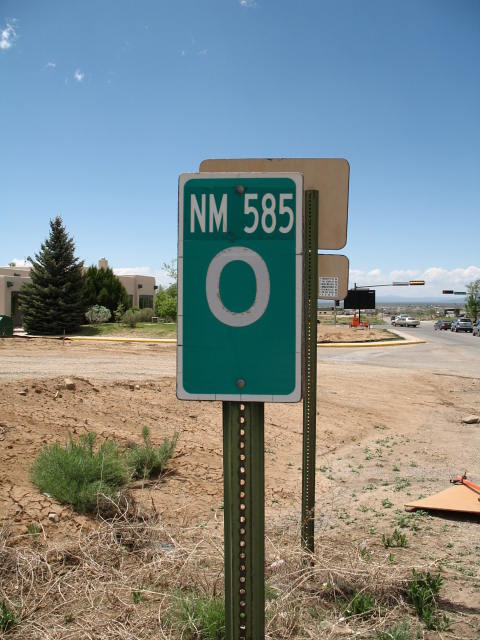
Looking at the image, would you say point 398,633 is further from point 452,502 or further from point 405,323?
point 405,323

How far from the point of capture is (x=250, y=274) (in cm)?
165

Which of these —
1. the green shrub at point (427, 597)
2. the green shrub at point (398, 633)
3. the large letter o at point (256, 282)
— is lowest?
the green shrub at point (427, 597)

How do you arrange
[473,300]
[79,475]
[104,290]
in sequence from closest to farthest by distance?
[79,475] → [104,290] → [473,300]

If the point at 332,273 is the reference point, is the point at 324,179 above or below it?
above

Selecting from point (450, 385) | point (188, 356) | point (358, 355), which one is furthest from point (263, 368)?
point (358, 355)

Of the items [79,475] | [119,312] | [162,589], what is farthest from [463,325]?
[162,589]

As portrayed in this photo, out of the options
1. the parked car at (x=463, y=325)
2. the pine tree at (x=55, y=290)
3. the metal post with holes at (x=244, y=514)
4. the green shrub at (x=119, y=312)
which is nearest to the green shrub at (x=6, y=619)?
the metal post with holes at (x=244, y=514)

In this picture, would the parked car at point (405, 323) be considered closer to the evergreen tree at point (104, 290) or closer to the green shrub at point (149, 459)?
the evergreen tree at point (104, 290)

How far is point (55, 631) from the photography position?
261 cm

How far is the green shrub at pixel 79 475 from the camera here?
4172mm

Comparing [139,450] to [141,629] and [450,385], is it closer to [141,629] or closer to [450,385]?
[141,629]

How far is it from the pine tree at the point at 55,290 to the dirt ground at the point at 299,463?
22.4m

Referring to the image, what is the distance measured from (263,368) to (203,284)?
312 millimetres

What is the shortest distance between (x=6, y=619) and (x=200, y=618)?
953mm
